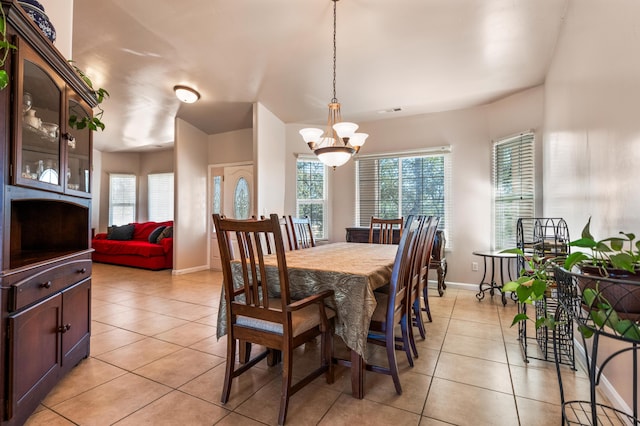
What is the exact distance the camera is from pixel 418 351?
8.23 ft

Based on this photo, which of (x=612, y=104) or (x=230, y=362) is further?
(x=612, y=104)

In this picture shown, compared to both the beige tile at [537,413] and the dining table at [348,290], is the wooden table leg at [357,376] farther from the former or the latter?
the beige tile at [537,413]

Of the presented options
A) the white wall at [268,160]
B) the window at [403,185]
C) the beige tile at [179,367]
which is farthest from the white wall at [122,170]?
the beige tile at [179,367]

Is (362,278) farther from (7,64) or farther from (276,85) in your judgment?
(276,85)

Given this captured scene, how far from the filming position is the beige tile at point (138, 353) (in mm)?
2311

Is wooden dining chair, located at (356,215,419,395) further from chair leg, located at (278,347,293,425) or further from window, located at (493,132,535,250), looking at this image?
window, located at (493,132,535,250)

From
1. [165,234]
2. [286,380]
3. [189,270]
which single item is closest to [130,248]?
[165,234]

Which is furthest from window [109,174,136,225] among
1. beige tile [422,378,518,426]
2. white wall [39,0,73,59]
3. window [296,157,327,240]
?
beige tile [422,378,518,426]

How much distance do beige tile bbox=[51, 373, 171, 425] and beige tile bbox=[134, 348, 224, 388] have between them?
A: 7 cm

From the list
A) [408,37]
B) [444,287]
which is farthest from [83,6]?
[444,287]

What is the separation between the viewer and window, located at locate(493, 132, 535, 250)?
3838mm

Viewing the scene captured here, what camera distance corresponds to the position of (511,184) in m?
4.06

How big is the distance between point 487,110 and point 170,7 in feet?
13.1

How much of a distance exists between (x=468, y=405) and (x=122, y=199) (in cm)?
880
